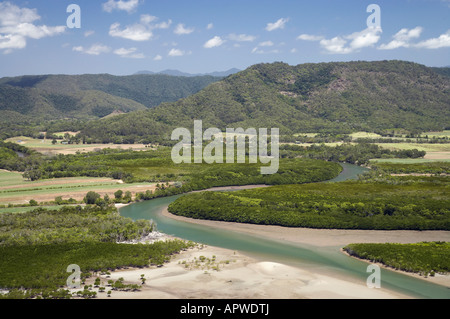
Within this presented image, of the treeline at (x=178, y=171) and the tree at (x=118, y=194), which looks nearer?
the tree at (x=118, y=194)

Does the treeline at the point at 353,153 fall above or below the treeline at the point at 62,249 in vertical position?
above

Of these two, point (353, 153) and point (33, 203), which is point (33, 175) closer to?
point (33, 203)

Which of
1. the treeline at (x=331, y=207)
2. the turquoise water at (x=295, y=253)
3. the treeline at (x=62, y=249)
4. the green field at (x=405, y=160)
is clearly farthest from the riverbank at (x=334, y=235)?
the green field at (x=405, y=160)

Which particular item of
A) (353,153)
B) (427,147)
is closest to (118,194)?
(353,153)

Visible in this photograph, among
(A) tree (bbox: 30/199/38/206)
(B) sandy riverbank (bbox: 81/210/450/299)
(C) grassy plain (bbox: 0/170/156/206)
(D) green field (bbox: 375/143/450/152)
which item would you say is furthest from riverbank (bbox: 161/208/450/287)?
(D) green field (bbox: 375/143/450/152)

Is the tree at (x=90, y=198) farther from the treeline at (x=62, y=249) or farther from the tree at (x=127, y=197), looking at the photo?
the treeline at (x=62, y=249)
